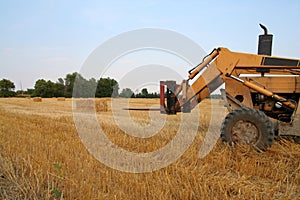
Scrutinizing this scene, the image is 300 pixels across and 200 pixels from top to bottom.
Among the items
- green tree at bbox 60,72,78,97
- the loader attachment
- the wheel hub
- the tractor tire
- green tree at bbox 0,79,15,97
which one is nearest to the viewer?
the tractor tire

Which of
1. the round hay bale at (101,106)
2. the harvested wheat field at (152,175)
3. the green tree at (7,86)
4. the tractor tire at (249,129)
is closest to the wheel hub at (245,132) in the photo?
the tractor tire at (249,129)

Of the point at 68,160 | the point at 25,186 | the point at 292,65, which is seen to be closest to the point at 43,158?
the point at 68,160

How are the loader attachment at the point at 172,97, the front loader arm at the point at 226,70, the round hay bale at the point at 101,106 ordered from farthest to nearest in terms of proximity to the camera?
1. the round hay bale at the point at 101,106
2. the loader attachment at the point at 172,97
3. the front loader arm at the point at 226,70

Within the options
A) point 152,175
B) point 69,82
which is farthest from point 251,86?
point 69,82

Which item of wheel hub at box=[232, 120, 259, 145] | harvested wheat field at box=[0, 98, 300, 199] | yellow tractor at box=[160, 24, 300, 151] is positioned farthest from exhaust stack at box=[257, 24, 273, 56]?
harvested wheat field at box=[0, 98, 300, 199]

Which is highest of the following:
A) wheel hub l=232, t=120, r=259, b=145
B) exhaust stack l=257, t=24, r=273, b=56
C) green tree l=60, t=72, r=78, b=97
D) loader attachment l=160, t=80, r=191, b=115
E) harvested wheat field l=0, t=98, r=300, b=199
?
green tree l=60, t=72, r=78, b=97

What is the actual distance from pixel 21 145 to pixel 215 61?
4179 mm

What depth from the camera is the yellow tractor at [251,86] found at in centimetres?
477

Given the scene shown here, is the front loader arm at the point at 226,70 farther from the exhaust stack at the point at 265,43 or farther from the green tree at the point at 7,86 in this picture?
the green tree at the point at 7,86

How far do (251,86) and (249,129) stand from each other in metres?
0.94

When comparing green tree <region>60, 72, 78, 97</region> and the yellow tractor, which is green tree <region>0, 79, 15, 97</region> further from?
the yellow tractor

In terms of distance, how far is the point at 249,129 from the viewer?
4703 millimetres

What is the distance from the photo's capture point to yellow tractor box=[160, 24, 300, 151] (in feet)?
15.7

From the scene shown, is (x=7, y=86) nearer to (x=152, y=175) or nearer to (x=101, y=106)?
(x=101, y=106)
